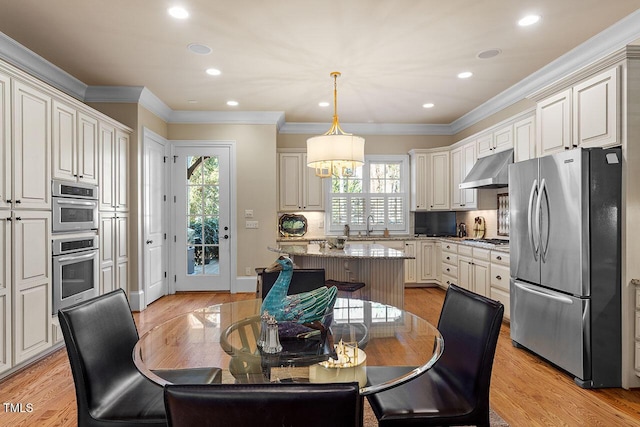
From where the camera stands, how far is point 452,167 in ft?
19.7

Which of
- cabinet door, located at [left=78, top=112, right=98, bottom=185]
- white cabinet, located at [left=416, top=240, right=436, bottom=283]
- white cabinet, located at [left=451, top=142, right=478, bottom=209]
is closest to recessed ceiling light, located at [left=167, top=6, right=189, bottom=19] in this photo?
cabinet door, located at [left=78, top=112, right=98, bottom=185]

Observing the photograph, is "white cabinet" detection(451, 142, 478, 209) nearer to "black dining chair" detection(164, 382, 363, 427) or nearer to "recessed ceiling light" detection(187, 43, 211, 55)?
"recessed ceiling light" detection(187, 43, 211, 55)

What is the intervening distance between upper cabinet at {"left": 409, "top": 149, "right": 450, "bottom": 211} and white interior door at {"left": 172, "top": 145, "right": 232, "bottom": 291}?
119 inches

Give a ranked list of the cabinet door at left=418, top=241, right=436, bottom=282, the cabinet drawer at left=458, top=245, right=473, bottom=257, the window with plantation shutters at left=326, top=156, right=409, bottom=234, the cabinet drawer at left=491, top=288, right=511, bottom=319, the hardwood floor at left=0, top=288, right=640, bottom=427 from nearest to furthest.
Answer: the hardwood floor at left=0, top=288, right=640, bottom=427 < the cabinet drawer at left=491, top=288, right=511, bottom=319 < the cabinet drawer at left=458, top=245, right=473, bottom=257 < the cabinet door at left=418, top=241, right=436, bottom=282 < the window with plantation shutters at left=326, top=156, right=409, bottom=234

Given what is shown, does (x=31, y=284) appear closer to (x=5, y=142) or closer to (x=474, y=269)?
(x=5, y=142)

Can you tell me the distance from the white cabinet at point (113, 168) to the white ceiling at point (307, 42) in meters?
0.65

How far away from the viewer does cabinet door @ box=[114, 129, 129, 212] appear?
4.40 m

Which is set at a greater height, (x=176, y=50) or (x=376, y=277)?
(x=176, y=50)

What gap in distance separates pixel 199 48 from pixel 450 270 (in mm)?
4332

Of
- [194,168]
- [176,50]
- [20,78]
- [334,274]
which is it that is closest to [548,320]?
[334,274]

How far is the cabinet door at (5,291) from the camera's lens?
269 centimetres

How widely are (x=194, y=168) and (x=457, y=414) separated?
5.16 meters

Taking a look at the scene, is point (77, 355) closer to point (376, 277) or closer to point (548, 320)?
point (376, 277)

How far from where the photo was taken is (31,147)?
9.86 ft
